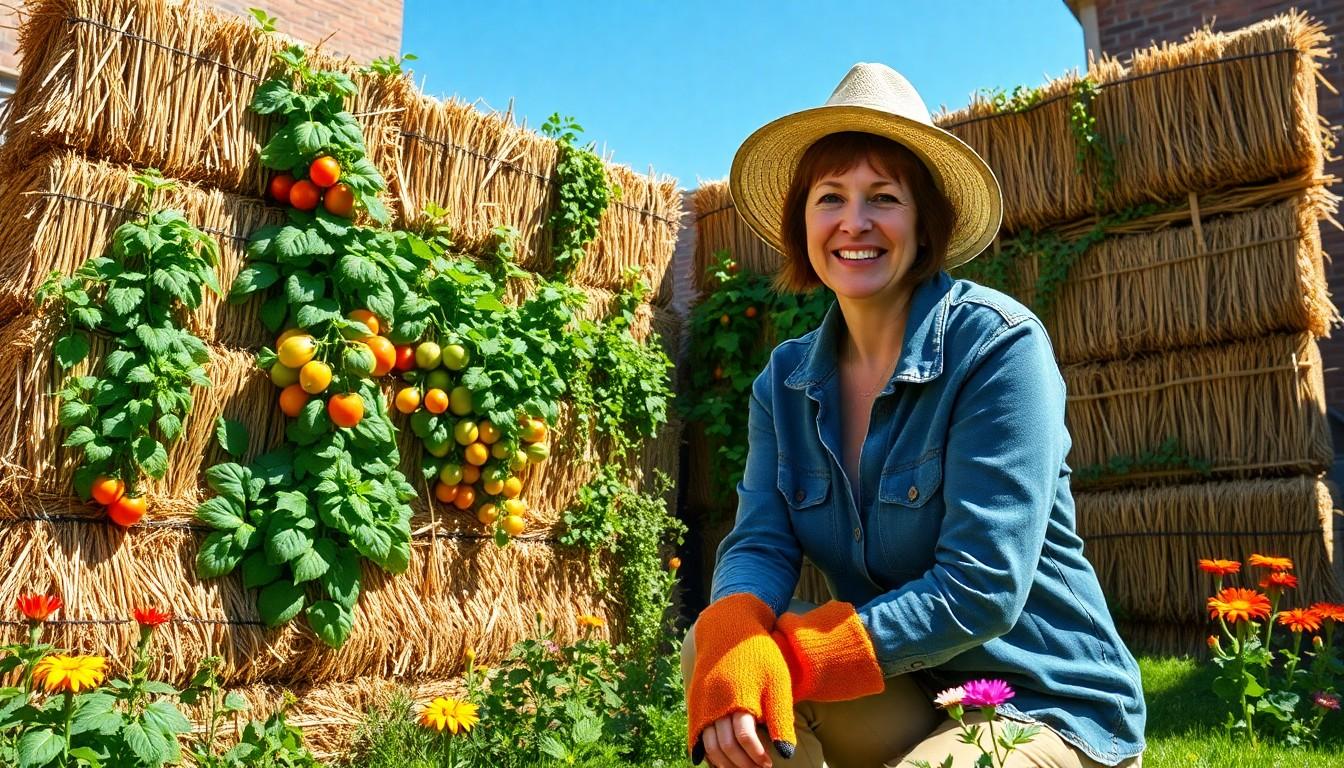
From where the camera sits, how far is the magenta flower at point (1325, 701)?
3.04 m

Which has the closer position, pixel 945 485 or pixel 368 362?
pixel 945 485

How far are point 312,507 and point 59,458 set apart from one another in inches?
30.7

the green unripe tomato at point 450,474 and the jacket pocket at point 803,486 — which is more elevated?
the green unripe tomato at point 450,474

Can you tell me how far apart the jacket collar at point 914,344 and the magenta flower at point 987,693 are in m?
0.54

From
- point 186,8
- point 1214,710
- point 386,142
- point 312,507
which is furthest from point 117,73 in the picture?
point 1214,710

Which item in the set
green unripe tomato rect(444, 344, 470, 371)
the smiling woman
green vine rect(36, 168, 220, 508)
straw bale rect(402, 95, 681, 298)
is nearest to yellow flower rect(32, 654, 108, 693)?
green vine rect(36, 168, 220, 508)

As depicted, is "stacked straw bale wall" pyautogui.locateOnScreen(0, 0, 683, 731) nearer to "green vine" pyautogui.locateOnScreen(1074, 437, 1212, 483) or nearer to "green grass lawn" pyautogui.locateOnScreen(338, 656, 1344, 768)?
"green grass lawn" pyautogui.locateOnScreen(338, 656, 1344, 768)

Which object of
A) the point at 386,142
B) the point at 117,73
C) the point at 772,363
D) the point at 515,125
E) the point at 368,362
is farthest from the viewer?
the point at 515,125

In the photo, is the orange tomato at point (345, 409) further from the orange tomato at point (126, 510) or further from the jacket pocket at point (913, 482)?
the jacket pocket at point (913, 482)

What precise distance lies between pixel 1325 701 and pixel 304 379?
3.40m

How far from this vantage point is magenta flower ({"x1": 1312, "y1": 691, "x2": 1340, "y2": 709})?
9.96 ft

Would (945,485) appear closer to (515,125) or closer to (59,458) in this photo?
(59,458)

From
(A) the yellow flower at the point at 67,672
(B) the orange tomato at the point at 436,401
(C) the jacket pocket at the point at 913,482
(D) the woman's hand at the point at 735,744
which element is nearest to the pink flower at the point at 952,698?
(D) the woman's hand at the point at 735,744

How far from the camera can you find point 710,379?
226 inches
